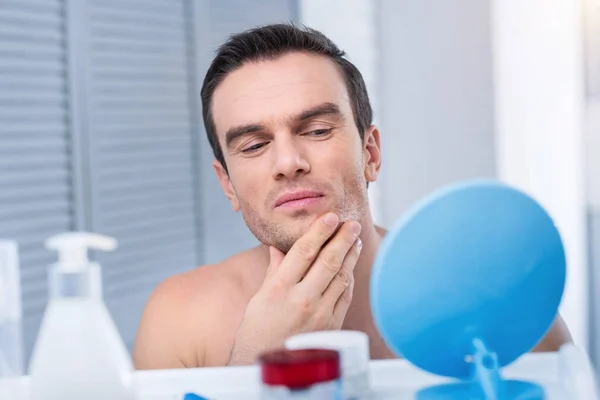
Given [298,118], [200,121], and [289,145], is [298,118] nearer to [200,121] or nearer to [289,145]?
[289,145]

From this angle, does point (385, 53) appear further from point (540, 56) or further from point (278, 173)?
point (278, 173)

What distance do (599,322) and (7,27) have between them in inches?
64.6

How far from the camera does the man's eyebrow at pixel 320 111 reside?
1.04 metres

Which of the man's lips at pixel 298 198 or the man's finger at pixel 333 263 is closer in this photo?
the man's finger at pixel 333 263

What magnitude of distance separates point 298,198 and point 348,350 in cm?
43

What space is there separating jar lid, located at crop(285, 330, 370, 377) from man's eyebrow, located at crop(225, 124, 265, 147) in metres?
0.48

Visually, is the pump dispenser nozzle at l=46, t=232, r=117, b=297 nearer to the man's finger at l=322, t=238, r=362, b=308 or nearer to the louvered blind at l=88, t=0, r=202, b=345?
the man's finger at l=322, t=238, r=362, b=308

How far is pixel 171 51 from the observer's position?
234cm

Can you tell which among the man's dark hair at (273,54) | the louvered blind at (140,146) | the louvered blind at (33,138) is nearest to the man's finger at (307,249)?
the man's dark hair at (273,54)

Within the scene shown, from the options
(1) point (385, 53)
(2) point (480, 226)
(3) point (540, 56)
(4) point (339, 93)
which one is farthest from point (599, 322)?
(2) point (480, 226)

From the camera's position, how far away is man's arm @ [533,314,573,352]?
3.17ft

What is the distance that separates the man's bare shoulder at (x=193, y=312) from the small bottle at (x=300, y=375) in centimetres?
64

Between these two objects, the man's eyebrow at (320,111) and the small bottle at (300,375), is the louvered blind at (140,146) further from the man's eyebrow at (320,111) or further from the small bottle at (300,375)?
the small bottle at (300,375)

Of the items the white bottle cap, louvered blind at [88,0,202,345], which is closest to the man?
the white bottle cap
